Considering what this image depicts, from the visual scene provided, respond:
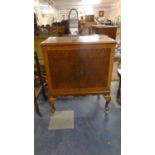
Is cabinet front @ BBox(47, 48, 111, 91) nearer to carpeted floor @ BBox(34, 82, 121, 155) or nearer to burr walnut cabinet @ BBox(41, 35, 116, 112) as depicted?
→ burr walnut cabinet @ BBox(41, 35, 116, 112)

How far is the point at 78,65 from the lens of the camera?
1682 mm

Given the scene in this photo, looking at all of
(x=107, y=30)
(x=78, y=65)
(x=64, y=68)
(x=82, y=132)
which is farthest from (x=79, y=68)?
(x=107, y=30)

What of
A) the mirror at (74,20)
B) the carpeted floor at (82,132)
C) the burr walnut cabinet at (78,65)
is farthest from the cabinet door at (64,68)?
the mirror at (74,20)

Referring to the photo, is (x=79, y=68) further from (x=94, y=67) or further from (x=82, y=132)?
(x=82, y=132)

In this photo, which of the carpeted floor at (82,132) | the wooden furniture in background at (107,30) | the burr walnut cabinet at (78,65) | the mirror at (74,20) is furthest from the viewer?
the wooden furniture in background at (107,30)

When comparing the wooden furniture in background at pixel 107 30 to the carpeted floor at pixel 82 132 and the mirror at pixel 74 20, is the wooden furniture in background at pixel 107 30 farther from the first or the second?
the carpeted floor at pixel 82 132

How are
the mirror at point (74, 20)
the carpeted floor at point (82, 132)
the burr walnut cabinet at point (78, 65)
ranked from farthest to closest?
the mirror at point (74, 20) < the burr walnut cabinet at point (78, 65) < the carpeted floor at point (82, 132)

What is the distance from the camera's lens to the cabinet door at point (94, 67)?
1.64 meters

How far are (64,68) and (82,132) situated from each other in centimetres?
73
